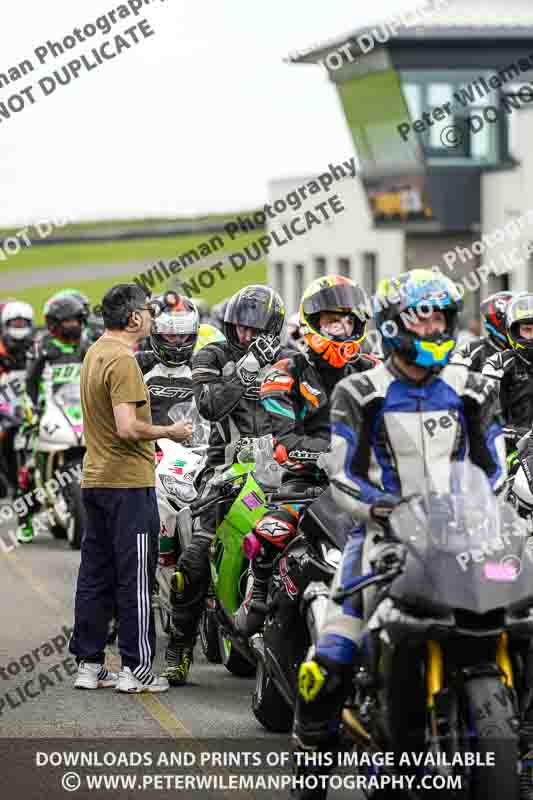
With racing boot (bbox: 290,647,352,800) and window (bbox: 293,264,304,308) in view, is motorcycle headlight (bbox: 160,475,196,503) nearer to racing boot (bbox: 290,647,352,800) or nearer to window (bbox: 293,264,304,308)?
racing boot (bbox: 290,647,352,800)

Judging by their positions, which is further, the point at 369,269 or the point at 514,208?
the point at 369,269

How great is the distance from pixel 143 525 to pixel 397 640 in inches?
151

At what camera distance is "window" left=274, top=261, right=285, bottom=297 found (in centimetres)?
6538

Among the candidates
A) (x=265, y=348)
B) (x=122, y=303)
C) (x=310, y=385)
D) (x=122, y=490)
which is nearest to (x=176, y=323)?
(x=265, y=348)

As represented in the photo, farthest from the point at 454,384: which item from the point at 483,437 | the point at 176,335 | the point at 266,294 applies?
the point at 176,335

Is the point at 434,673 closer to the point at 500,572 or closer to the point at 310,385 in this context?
the point at 500,572

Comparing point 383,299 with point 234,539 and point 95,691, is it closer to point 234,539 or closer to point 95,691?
point 234,539

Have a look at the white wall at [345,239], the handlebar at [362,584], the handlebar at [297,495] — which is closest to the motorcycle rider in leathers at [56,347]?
the handlebar at [297,495]

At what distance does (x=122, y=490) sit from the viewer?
9547mm

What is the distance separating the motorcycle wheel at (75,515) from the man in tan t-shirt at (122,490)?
669 cm

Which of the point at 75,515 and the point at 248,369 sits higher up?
the point at 248,369

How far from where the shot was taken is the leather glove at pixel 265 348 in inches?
392

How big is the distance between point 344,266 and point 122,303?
150 ft

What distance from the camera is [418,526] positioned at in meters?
5.96
